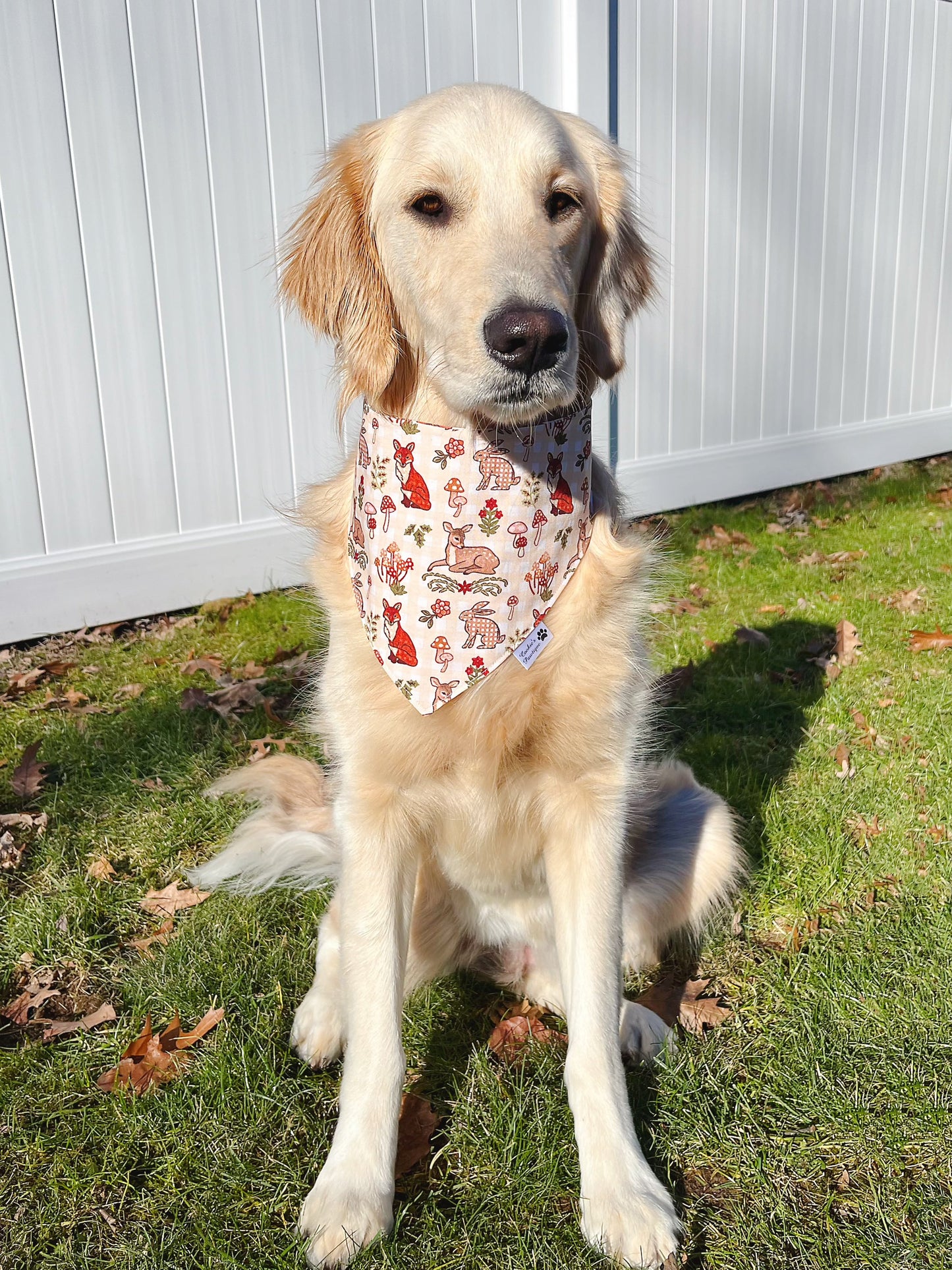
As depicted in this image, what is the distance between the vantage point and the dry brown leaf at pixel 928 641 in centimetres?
397

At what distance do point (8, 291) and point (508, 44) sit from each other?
2.74 metres

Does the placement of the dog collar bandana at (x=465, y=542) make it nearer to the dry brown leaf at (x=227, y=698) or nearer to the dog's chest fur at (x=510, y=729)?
the dog's chest fur at (x=510, y=729)

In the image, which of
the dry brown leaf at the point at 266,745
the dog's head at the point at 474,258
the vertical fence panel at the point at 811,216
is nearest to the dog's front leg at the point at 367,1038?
the dog's head at the point at 474,258

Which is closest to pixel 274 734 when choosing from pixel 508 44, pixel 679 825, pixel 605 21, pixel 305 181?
pixel 679 825

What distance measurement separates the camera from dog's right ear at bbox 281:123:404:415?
198 cm

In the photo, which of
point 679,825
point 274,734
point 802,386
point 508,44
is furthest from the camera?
point 802,386

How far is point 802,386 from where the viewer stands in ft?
22.2

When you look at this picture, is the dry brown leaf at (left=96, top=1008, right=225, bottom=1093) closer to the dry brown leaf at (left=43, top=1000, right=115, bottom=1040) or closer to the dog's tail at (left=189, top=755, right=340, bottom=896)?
the dry brown leaf at (left=43, top=1000, right=115, bottom=1040)

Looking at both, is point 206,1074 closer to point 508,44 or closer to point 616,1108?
point 616,1108

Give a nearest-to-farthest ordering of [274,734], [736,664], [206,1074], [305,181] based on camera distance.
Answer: [206,1074], [274,734], [736,664], [305,181]

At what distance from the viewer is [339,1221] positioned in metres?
1.59

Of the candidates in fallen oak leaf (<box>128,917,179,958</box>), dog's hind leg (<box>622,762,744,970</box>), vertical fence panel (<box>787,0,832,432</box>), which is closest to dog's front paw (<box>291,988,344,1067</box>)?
fallen oak leaf (<box>128,917,179,958</box>)

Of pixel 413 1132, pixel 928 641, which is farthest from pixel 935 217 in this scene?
pixel 413 1132

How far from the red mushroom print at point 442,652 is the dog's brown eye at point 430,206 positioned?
81cm
